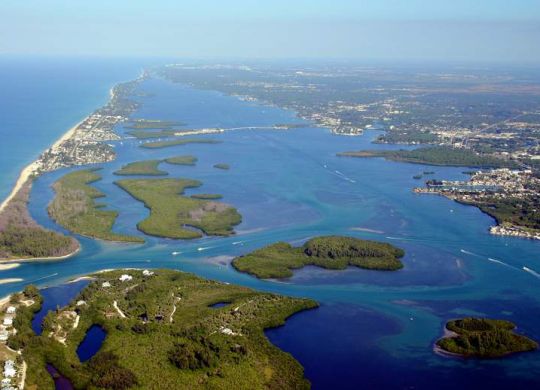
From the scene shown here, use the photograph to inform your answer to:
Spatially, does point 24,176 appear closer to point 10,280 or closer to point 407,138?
point 10,280

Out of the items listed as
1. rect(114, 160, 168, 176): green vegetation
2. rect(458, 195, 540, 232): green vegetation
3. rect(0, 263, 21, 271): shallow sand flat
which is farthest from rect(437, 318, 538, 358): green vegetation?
rect(114, 160, 168, 176): green vegetation

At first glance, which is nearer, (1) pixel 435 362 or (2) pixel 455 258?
(1) pixel 435 362

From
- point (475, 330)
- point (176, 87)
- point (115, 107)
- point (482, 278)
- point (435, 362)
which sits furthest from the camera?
point (176, 87)

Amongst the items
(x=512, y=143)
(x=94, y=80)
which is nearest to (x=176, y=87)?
(x=94, y=80)

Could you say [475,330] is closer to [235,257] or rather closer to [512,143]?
[235,257]

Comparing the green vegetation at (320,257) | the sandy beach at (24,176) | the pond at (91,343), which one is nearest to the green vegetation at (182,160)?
the sandy beach at (24,176)

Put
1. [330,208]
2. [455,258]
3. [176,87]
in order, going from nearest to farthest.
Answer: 1. [455,258]
2. [330,208]
3. [176,87]

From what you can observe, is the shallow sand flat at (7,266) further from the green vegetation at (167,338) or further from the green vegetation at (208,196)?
the green vegetation at (208,196)
